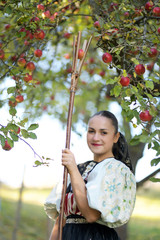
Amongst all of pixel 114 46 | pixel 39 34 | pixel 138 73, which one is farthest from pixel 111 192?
pixel 39 34

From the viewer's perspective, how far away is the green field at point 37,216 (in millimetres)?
7516

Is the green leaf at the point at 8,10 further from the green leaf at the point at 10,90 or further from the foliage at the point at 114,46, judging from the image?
the green leaf at the point at 10,90

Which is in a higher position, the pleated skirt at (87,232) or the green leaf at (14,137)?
the green leaf at (14,137)

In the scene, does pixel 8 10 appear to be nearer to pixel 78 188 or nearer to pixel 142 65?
pixel 142 65

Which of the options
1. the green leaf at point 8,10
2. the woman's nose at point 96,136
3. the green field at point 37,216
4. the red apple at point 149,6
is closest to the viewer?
the woman's nose at point 96,136

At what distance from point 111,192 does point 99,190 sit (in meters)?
0.07

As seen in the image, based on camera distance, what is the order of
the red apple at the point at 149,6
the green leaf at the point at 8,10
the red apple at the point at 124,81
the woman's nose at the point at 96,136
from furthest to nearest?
the red apple at the point at 149,6 → the green leaf at the point at 8,10 → the woman's nose at the point at 96,136 → the red apple at the point at 124,81

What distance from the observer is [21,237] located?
7.19 metres

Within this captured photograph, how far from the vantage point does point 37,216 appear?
29.7ft

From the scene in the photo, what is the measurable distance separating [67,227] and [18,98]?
0.93 metres

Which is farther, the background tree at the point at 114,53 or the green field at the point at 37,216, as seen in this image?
the green field at the point at 37,216

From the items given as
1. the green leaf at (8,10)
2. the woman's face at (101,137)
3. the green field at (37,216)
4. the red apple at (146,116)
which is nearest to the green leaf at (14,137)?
the woman's face at (101,137)

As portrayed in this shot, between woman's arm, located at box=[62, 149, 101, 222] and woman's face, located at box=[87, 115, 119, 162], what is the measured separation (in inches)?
10.2

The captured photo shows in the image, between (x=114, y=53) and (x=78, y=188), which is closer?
(x=78, y=188)
